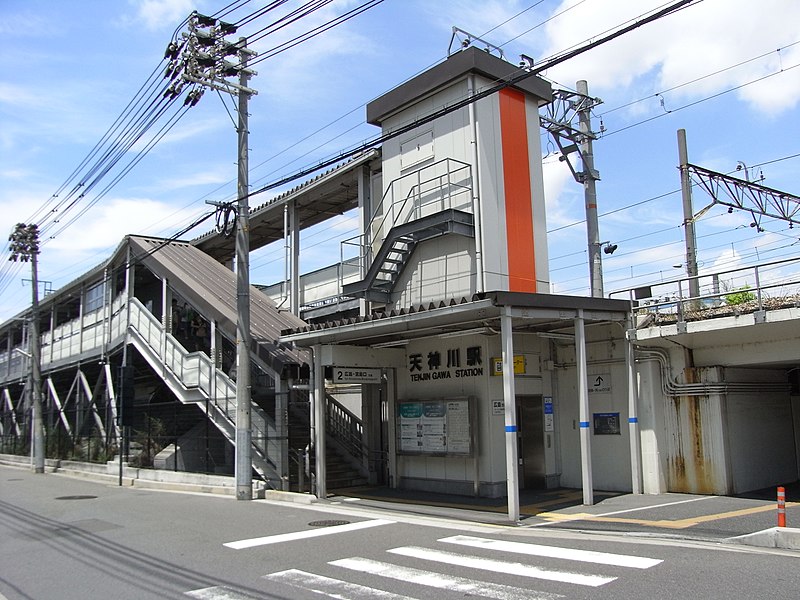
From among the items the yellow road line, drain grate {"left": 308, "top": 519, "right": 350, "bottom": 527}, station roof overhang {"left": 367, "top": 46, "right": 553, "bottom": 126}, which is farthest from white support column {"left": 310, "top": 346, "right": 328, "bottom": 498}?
station roof overhang {"left": 367, "top": 46, "right": 553, "bottom": 126}

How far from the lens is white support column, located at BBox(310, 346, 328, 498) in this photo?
1600cm

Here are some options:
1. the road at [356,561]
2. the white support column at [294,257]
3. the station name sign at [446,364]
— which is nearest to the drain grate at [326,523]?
the road at [356,561]

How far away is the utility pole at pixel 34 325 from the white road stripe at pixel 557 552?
24.8m

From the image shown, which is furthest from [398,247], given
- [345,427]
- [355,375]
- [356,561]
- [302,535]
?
[356,561]

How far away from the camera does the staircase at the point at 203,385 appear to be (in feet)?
60.9

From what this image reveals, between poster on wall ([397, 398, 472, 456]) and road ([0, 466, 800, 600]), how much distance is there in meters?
2.68

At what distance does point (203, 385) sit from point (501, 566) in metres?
14.7

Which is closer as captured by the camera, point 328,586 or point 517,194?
point 328,586

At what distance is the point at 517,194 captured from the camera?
17391mm

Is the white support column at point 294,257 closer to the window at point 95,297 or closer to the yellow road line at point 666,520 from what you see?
the window at point 95,297

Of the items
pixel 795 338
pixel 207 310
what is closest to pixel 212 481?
pixel 207 310

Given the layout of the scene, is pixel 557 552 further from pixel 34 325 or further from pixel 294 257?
pixel 34 325

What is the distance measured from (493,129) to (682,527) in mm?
10285

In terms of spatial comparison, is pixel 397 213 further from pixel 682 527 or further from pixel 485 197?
pixel 682 527
